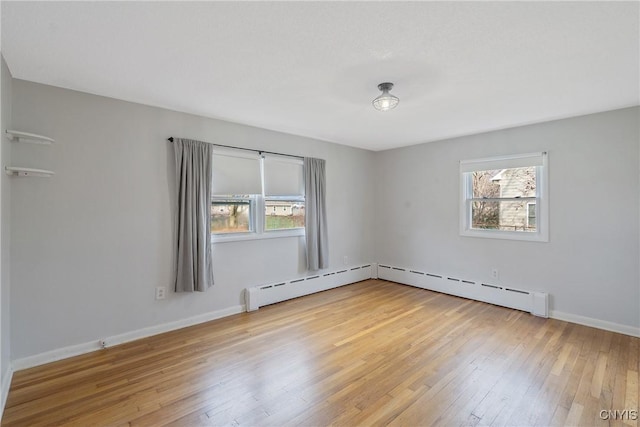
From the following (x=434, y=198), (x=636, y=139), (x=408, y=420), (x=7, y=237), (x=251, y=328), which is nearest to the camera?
(x=408, y=420)

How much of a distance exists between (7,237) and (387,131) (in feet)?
13.4

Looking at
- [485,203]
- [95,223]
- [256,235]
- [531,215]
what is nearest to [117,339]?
[95,223]

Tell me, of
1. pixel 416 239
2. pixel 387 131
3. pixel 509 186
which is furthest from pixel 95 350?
pixel 509 186

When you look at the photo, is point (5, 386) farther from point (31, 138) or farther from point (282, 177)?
point (282, 177)

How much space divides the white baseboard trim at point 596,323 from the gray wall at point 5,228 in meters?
5.28

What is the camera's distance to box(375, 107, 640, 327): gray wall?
125 inches

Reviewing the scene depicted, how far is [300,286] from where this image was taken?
4.46 meters

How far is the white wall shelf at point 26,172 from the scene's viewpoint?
2.20 m

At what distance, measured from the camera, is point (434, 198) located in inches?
190

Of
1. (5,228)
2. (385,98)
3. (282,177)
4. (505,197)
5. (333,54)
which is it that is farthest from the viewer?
(282,177)

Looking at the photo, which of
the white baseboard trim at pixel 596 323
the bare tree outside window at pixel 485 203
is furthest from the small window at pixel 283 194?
the white baseboard trim at pixel 596 323

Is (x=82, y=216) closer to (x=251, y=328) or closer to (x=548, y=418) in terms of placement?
(x=251, y=328)

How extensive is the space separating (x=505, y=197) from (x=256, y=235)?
345 centimetres

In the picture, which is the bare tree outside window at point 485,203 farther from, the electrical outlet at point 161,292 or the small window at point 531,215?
the electrical outlet at point 161,292
